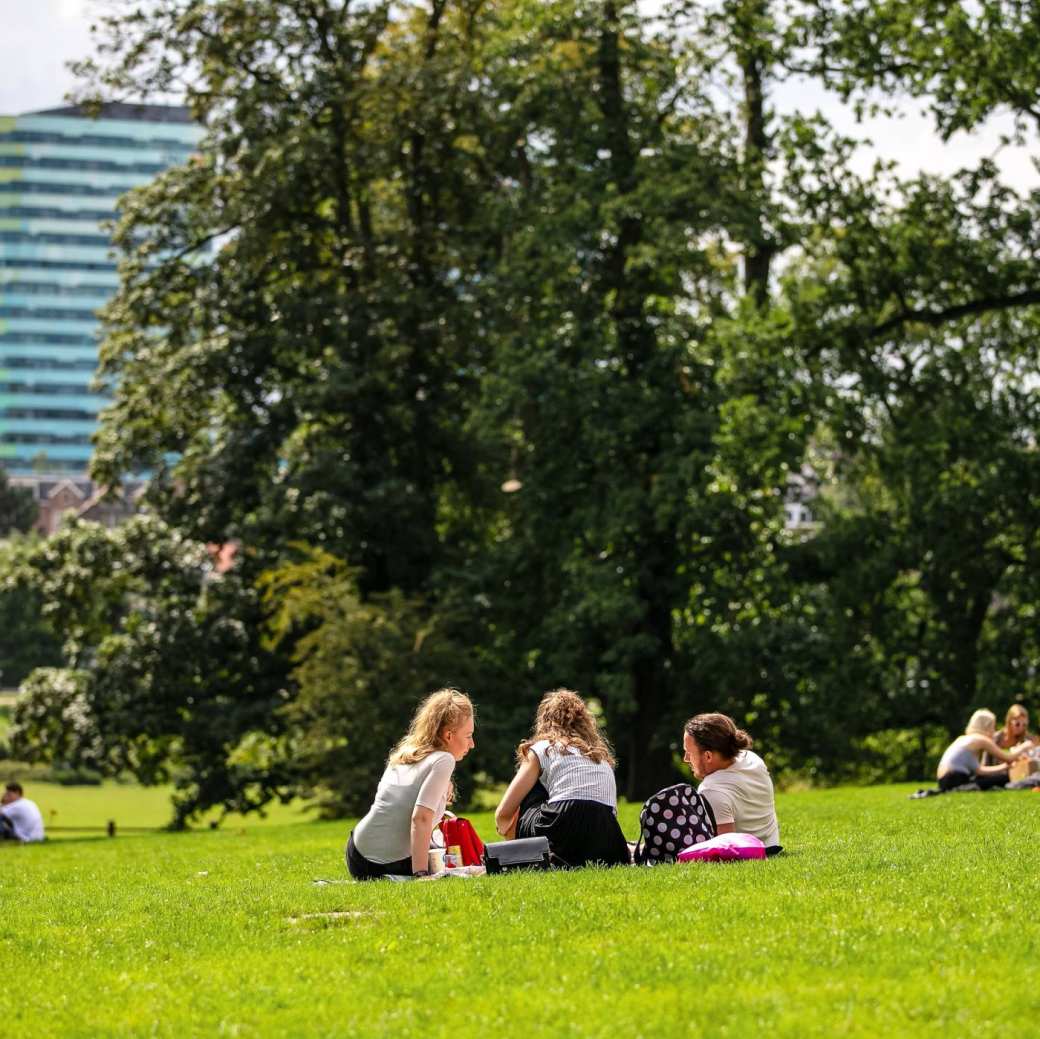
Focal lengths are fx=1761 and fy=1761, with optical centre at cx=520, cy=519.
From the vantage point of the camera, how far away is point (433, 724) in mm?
12234

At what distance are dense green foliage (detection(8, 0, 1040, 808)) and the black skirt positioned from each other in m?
19.4

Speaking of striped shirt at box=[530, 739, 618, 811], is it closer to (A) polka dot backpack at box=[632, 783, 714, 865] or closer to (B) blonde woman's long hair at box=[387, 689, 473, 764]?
(A) polka dot backpack at box=[632, 783, 714, 865]

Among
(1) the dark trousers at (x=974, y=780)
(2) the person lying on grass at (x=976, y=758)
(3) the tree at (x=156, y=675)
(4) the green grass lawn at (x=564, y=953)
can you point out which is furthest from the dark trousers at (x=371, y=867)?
(3) the tree at (x=156, y=675)

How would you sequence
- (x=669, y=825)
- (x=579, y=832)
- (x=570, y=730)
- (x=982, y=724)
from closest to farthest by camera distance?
(x=579, y=832) < (x=669, y=825) < (x=570, y=730) < (x=982, y=724)

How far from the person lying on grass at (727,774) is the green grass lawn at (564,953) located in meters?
0.45

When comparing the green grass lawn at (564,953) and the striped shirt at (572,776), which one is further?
the striped shirt at (572,776)

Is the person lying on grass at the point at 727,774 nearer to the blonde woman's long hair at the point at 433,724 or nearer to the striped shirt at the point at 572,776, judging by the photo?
the striped shirt at the point at 572,776

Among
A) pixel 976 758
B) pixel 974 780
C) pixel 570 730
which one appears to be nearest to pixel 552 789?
pixel 570 730

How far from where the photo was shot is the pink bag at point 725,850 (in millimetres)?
12477

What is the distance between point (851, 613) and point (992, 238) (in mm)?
7690

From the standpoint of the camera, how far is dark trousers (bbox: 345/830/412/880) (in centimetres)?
1243

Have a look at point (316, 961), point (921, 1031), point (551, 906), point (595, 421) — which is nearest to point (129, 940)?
point (316, 961)

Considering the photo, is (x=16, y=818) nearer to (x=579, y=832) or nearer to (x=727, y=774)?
(x=579, y=832)

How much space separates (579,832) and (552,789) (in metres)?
0.36
